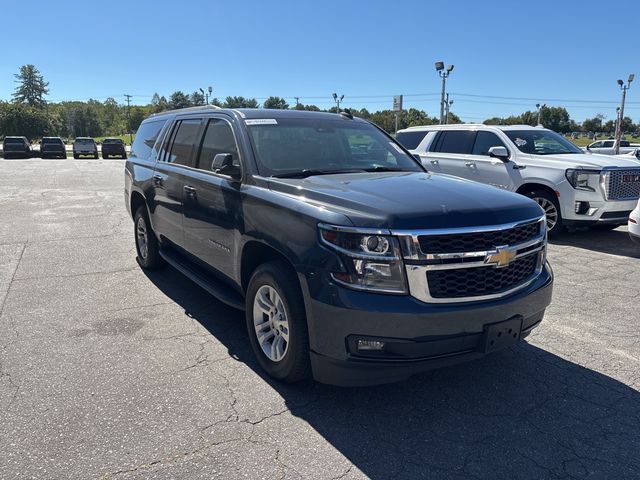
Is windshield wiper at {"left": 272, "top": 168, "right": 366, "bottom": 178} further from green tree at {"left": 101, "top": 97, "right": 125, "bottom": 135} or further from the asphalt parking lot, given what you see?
green tree at {"left": 101, "top": 97, "right": 125, "bottom": 135}

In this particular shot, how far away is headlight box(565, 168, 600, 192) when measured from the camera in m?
7.92

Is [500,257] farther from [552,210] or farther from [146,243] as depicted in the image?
[552,210]

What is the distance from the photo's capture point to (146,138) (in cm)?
651

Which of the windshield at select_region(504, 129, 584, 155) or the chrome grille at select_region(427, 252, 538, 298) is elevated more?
the windshield at select_region(504, 129, 584, 155)

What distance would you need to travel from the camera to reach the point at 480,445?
2857 mm

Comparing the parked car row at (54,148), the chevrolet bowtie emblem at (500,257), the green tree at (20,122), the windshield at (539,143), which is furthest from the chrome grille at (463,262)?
the green tree at (20,122)

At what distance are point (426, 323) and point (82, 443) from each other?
2050 millimetres

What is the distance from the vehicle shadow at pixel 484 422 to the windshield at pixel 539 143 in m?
6.02

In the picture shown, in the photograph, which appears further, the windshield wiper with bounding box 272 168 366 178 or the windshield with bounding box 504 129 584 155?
the windshield with bounding box 504 129 584 155

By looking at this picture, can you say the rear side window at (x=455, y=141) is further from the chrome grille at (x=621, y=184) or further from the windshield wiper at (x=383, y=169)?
the windshield wiper at (x=383, y=169)

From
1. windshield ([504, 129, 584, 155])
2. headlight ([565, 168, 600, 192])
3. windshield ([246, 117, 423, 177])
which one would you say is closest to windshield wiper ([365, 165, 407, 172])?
windshield ([246, 117, 423, 177])

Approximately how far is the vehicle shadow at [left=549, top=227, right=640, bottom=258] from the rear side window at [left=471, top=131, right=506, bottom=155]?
6.71 ft

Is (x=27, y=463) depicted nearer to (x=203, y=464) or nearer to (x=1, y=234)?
(x=203, y=464)

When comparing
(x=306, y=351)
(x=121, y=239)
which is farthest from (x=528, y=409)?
(x=121, y=239)
